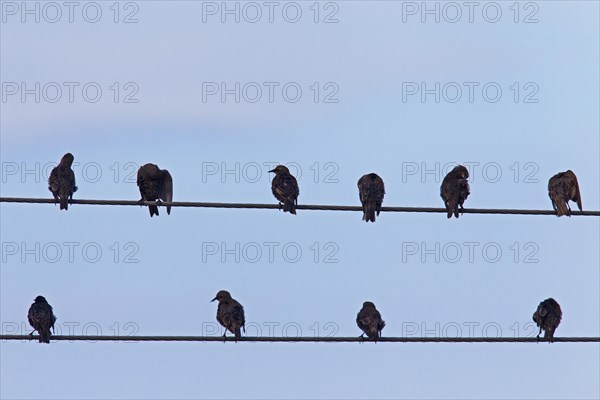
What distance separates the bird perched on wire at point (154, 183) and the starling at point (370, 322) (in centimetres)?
330

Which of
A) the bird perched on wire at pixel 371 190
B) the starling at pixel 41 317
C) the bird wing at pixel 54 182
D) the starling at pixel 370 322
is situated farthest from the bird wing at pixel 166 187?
the starling at pixel 370 322

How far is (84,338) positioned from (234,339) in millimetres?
2166

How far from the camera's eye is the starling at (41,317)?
2300 centimetres

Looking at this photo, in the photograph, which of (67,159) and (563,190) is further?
(67,159)

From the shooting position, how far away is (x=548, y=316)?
24172 mm

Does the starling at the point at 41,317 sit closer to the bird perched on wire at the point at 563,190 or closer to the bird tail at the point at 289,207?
the bird tail at the point at 289,207

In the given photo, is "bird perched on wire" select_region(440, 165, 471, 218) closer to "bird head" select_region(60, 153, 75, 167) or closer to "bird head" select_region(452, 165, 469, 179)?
"bird head" select_region(452, 165, 469, 179)

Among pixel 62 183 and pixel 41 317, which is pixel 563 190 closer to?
pixel 62 183

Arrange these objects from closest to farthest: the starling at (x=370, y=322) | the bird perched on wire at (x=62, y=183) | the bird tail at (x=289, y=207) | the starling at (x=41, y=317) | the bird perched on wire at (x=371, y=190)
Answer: the bird tail at (x=289, y=207) → the starling at (x=41, y=317) → the starling at (x=370, y=322) → the bird perched on wire at (x=62, y=183) → the bird perched on wire at (x=371, y=190)

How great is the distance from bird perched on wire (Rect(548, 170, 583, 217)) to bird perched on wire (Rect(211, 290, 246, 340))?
4.83 m

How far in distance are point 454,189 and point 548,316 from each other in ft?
7.65

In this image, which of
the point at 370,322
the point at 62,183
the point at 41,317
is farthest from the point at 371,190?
the point at 41,317

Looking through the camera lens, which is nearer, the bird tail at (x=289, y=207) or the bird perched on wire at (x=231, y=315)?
the bird tail at (x=289, y=207)

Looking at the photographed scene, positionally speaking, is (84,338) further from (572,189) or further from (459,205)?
(572,189)
